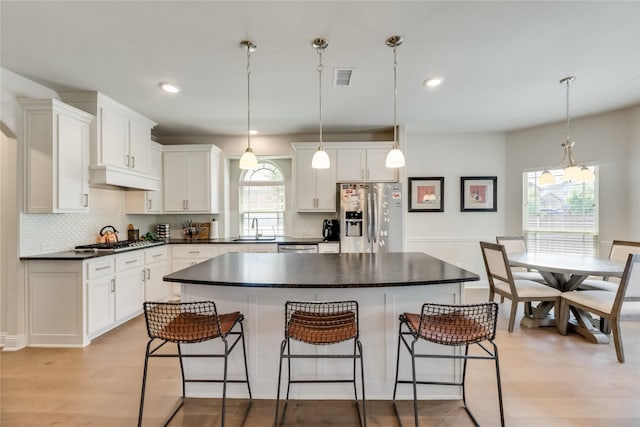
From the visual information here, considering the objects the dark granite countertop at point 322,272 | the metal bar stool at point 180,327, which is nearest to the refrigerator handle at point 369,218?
the dark granite countertop at point 322,272

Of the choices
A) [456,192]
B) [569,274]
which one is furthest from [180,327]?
[456,192]

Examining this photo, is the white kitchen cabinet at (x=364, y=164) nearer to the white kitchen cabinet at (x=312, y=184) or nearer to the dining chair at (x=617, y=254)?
the white kitchen cabinet at (x=312, y=184)

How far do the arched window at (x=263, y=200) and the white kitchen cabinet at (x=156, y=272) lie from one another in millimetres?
1347

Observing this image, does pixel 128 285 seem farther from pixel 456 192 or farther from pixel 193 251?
pixel 456 192

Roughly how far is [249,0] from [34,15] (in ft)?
4.99

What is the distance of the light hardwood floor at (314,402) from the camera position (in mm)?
1829

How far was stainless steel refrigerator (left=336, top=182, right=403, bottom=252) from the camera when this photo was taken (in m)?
→ 4.03

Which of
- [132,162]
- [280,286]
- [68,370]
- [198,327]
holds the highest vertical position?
[132,162]

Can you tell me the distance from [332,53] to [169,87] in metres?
1.83

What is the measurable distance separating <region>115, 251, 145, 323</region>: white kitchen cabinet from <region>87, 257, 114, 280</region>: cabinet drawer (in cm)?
9

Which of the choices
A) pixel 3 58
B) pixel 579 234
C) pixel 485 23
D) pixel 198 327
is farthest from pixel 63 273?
pixel 579 234

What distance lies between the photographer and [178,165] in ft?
14.6

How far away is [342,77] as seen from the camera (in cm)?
282

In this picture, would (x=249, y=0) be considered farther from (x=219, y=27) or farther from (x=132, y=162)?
(x=132, y=162)
